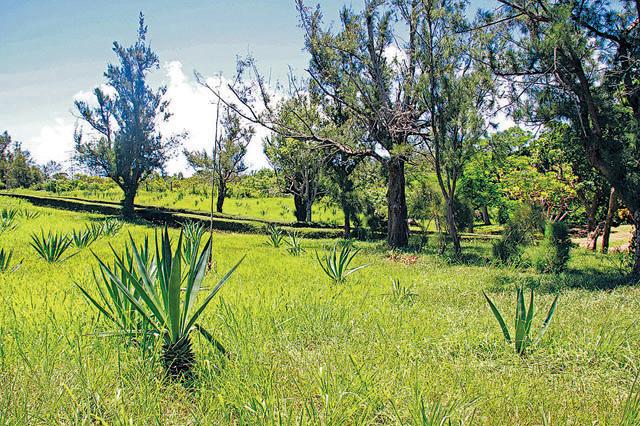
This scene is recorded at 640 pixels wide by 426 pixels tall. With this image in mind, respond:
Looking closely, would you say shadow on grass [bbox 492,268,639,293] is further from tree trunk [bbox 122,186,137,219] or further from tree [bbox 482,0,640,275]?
tree trunk [bbox 122,186,137,219]

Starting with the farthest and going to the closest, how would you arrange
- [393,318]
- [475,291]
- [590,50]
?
1. [590,50]
2. [475,291]
3. [393,318]

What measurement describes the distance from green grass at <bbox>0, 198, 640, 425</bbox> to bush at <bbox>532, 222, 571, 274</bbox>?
461cm

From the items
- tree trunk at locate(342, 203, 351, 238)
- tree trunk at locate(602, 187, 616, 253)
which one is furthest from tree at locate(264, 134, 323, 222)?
tree trunk at locate(602, 187, 616, 253)

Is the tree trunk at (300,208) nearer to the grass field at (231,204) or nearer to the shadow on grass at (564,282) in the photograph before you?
the grass field at (231,204)

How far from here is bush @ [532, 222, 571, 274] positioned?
9094 millimetres

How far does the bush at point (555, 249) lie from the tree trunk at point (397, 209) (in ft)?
17.3

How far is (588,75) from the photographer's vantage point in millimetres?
8672

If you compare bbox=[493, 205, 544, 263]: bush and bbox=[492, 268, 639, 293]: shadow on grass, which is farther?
bbox=[493, 205, 544, 263]: bush

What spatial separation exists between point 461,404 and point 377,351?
0.87 metres

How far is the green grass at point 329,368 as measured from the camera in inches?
82.3

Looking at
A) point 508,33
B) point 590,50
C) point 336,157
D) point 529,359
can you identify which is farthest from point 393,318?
point 336,157

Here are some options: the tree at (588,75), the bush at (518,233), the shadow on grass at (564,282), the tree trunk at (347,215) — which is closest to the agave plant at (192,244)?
the shadow on grass at (564,282)

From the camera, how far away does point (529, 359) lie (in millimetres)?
3000

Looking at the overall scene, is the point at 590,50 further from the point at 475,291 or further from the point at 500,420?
the point at 500,420
